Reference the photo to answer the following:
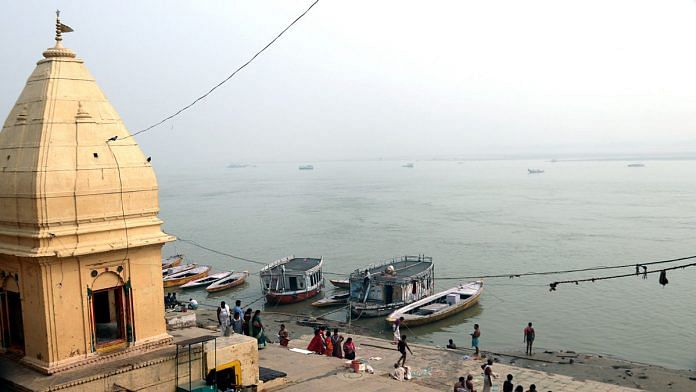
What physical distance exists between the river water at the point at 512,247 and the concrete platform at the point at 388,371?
662 cm

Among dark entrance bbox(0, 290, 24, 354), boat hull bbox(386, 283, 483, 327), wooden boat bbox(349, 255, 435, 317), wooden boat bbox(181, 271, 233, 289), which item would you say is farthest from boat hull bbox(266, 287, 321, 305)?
dark entrance bbox(0, 290, 24, 354)

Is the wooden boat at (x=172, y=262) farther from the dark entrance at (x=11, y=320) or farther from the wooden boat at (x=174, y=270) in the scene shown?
the dark entrance at (x=11, y=320)

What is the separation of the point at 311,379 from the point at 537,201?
89001 mm

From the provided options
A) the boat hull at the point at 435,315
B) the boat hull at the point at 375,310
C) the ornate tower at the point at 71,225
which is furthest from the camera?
the boat hull at the point at 375,310

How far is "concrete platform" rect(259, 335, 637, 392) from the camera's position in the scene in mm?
11773

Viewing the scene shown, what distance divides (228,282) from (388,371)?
877 inches

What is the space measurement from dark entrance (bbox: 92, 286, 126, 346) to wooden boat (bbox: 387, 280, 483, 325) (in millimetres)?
16737

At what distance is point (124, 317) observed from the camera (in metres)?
10.2

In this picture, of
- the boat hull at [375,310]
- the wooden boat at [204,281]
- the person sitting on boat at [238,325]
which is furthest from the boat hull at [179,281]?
the person sitting on boat at [238,325]

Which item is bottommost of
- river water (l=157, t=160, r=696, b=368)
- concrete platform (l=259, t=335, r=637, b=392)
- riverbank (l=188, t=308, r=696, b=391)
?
river water (l=157, t=160, r=696, b=368)

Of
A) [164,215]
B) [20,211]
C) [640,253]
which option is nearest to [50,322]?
[20,211]

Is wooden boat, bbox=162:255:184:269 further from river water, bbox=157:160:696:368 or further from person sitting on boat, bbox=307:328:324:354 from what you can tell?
person sitting on boat, bbox=307:328:324:354

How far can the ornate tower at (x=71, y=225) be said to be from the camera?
9.26 m

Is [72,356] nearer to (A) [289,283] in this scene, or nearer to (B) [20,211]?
(B) [20,211]
